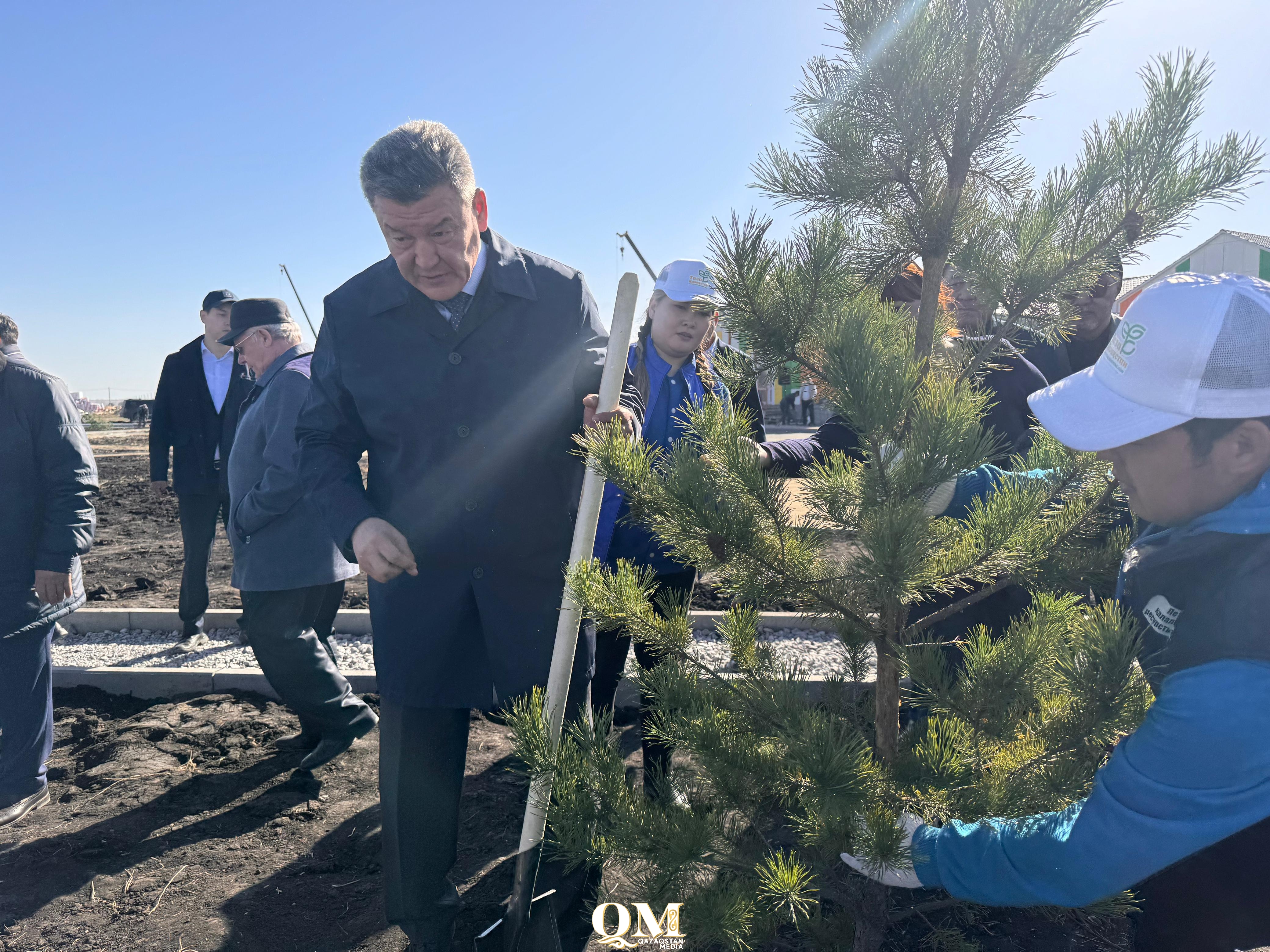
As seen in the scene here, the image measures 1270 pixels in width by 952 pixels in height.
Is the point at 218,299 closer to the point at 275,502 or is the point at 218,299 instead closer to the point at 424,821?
the point at 275,502

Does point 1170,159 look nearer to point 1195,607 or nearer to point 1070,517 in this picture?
point 1070,517

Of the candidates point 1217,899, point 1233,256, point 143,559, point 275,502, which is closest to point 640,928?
point 1217,899

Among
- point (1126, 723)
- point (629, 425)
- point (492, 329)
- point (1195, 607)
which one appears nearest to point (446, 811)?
point (629, 425)

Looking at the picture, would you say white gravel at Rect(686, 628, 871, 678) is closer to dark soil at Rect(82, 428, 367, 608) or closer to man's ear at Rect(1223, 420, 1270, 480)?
dark soil at Rect(82, 428, 367, 608)

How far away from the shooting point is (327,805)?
10.5ft

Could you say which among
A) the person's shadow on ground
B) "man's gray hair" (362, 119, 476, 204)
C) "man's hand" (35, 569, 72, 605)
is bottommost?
the person's shadow on ground

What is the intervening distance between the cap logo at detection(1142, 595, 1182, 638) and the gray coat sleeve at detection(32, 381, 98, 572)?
11.7ft

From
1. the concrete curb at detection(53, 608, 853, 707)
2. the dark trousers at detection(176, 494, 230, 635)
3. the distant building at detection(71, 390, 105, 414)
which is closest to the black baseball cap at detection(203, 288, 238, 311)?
the dark trousers at detection(176, 494, 230, 635)

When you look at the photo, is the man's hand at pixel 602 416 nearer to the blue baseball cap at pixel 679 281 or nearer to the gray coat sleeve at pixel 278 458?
the blue baseball cap at pixel 679 281

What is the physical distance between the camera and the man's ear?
1159 millimetres

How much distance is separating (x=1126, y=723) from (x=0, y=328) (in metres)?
4.49

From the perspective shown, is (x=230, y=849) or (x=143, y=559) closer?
(x=230, y=849)

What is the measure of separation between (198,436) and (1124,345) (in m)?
5.55

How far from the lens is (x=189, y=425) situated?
17.5 feet
